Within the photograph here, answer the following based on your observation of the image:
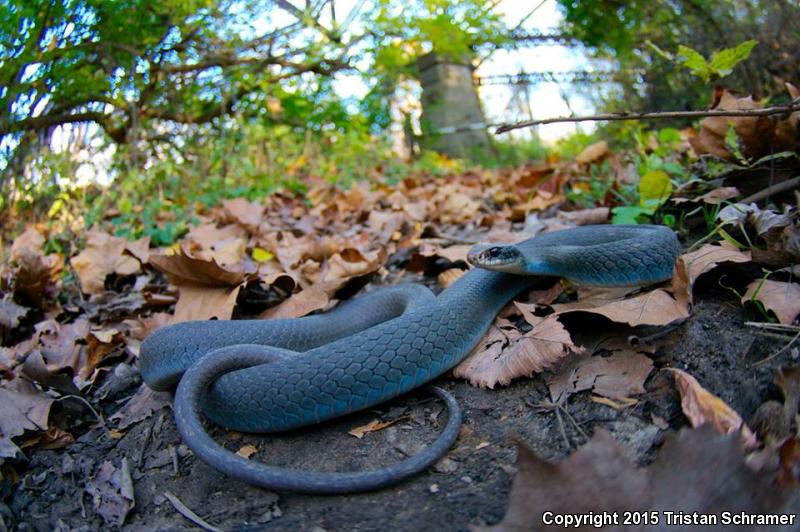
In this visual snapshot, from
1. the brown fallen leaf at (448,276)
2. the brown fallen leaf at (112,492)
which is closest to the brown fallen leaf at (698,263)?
the brown fallen leaf at (448,276)

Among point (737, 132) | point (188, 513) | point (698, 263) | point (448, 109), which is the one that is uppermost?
point (448, 109)

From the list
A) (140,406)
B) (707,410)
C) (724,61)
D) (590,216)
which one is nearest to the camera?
(707,410)

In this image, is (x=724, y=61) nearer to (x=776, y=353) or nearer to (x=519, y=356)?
(x=776, y=353)

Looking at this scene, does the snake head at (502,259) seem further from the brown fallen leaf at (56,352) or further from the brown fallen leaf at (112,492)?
the brown fallen leaf at (56,352)

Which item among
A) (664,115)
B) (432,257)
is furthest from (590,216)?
(664,115)

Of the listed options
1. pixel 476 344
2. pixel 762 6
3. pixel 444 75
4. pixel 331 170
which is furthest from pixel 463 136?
pixel 476 344

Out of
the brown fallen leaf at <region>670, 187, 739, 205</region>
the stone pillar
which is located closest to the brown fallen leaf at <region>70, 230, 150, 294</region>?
the brown fallen leaf at <region>670, 187, 739, 205</region>
